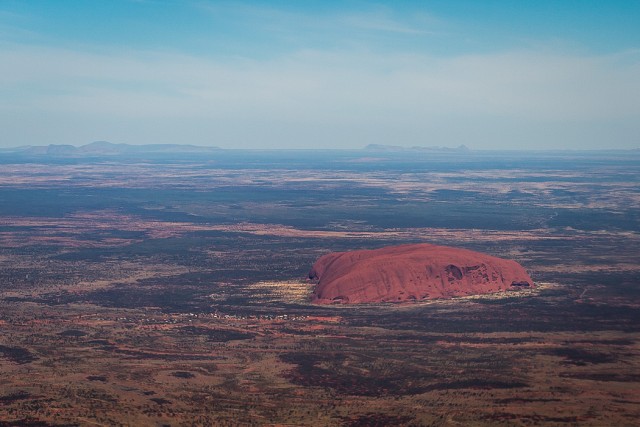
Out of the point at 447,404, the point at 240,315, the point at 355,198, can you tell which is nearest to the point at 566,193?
the point at 355,198

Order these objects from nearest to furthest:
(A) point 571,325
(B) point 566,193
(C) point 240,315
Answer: (A) point 571,325, (C) point 240,315, (B) point 566,193

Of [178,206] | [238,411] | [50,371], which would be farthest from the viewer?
[178,206]

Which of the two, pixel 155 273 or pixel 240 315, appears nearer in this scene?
pixel 240 315

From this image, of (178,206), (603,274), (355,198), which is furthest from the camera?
(355,198)

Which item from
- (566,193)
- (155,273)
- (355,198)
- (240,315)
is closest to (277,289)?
(240,315)

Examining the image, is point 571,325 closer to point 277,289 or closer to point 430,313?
point 430,313

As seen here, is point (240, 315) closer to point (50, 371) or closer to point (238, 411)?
point (50, 371)
